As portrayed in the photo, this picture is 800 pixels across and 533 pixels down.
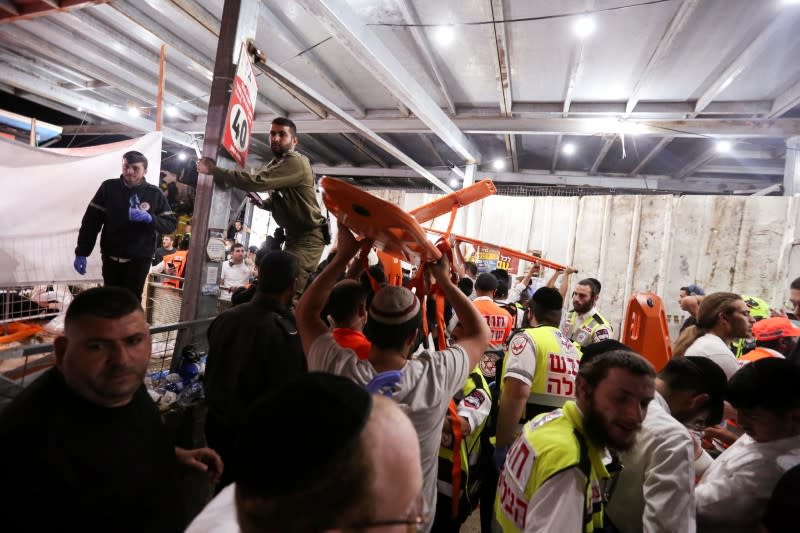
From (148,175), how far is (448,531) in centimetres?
492

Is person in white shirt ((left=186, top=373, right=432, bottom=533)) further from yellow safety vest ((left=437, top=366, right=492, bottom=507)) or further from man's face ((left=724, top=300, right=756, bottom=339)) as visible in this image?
man's face ((left=724, top=300, right=756, bottom=339))

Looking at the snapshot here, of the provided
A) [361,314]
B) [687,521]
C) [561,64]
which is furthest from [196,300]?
[561,64]

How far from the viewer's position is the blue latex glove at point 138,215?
3.45m

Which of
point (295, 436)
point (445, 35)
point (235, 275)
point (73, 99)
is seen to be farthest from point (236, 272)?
point (295, 436)

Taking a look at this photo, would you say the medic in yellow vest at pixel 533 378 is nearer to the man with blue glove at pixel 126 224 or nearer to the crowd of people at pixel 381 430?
the crowd of people at pixel 381 430

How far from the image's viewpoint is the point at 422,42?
5.10 m

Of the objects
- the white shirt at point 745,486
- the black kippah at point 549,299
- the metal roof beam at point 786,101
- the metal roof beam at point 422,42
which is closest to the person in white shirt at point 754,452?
the white shirt at point 745,486

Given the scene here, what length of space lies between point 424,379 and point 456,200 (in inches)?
40.3

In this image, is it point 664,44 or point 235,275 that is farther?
point 235,275

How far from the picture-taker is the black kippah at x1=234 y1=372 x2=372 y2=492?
0.60m

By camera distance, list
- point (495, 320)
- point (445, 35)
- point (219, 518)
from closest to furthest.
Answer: point (219, 518)
point (495, 320)
point (445, 35)

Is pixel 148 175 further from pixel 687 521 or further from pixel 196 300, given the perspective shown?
pixel 687 521

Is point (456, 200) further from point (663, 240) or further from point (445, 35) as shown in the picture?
point (663, 240)

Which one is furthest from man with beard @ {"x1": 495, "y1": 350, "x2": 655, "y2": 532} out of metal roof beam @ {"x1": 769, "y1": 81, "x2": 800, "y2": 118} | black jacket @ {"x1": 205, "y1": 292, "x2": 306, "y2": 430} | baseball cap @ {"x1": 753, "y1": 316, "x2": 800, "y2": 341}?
metal roof beam @ {"x1": 769, "y1": 81, "x2": 800, "y2": 118}
